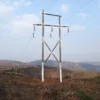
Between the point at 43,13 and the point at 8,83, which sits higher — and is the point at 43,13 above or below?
above

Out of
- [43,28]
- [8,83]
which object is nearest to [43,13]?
[43,28]

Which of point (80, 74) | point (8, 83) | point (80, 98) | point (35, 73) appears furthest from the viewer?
point (35, 73)

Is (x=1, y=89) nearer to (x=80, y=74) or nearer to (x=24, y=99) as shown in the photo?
(x=24, y=99)

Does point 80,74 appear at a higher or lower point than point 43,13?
lower

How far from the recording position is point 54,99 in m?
17.9

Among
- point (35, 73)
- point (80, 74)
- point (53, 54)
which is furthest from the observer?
point (35, 73)

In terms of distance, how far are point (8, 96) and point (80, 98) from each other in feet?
16.8

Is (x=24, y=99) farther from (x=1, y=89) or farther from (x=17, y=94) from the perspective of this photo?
(x=1, y=89)

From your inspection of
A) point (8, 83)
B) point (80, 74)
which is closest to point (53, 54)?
point (8, 83)

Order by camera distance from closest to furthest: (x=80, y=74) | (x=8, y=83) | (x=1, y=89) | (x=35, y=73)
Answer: (x=1, y=89), (x=8, y=83), (x=80, y=74), (x=35, y=73)

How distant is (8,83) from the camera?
82.4 feet

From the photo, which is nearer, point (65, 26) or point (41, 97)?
point (41, 97)

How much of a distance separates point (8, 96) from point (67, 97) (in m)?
4.21

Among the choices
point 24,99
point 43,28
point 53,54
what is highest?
point 43,28
